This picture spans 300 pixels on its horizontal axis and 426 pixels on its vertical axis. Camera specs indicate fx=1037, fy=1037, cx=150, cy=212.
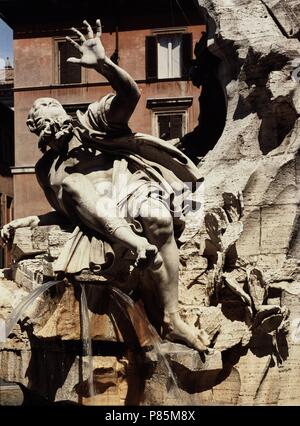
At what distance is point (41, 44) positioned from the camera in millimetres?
27547

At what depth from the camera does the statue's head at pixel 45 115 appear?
8.40 m

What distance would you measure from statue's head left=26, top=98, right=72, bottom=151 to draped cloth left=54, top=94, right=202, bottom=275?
16 cm

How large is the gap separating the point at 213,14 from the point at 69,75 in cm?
1737

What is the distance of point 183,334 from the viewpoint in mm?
8070

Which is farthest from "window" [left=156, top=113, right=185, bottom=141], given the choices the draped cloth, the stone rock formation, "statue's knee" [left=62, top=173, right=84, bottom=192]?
"statue's knee" [left=62, top=173, right=84, bottom=192]

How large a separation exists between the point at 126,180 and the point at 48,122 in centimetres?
79

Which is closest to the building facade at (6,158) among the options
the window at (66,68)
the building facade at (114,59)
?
the building facade at (114,59)

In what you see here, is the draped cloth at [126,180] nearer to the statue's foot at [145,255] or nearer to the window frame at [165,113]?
the statue's foot at [145,255]

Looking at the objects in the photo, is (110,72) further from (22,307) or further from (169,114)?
(169,114)

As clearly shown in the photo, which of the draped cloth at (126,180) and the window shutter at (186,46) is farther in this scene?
the window shutter at (186,46)

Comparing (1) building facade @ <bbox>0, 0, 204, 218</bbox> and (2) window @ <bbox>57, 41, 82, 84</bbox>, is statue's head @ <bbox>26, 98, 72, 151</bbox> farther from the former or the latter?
(2) window @ <bbox>57, 41, 82, 84</bbox>

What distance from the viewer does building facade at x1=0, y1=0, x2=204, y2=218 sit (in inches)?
973

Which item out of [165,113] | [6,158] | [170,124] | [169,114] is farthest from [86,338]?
[6,158]

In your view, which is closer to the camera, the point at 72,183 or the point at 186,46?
the point at 72,183
